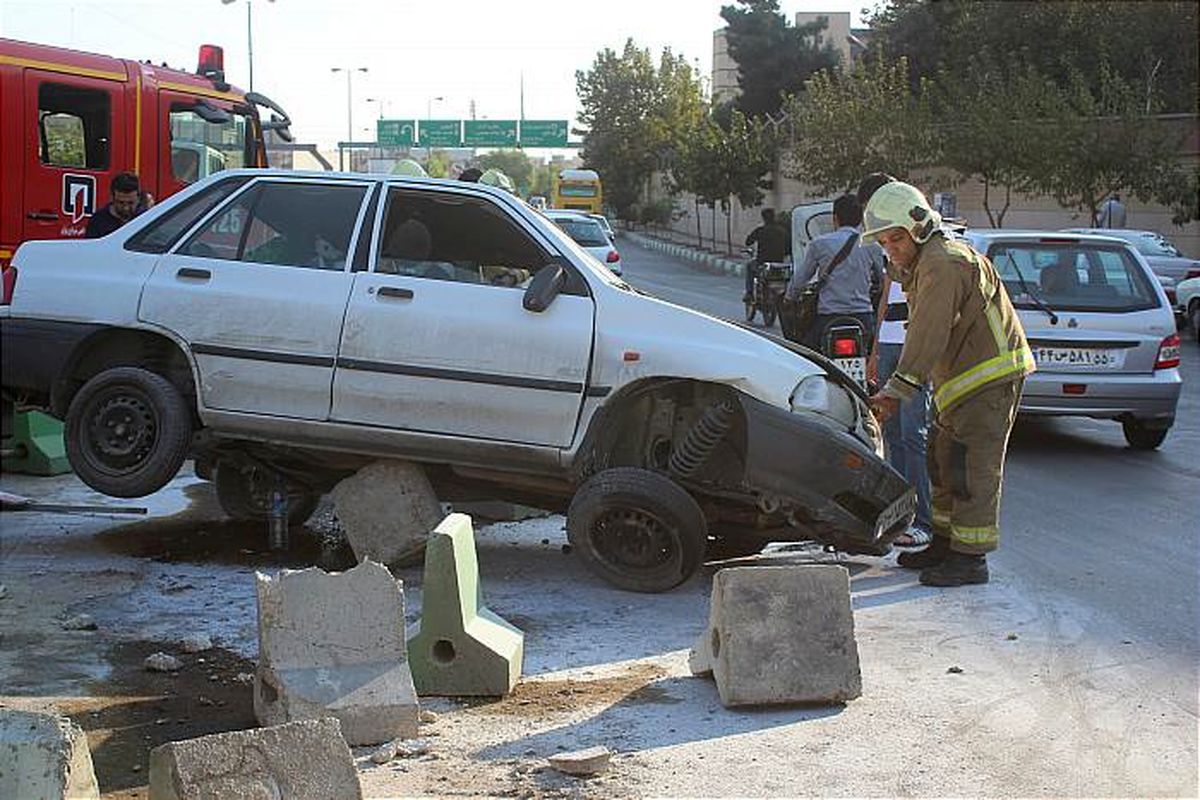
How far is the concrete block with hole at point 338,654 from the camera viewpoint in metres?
4.94

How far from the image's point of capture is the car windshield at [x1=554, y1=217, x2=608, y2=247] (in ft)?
84.8

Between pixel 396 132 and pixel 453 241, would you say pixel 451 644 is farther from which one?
pixel 396 132

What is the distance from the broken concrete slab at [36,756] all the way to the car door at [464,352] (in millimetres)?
3229

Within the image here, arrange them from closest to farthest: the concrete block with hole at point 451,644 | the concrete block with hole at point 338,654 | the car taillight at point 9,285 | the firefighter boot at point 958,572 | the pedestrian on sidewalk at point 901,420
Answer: the concrete block with hole at point 338,654 < the concrete block with hole at point 451,644 < the firefighter boot at point 958,572 < the car taillight at point 9,285 < the pedestrian on sidewalk at point 901,420

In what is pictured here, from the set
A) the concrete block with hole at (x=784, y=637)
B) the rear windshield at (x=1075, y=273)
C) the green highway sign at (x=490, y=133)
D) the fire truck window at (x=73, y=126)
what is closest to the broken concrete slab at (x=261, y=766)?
the concrete block with hole at (x=784, y=637)

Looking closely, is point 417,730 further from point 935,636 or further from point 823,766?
point 935,636

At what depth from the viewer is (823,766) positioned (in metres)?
4.80

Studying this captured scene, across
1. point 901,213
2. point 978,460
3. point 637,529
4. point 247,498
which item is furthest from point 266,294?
point 978,460

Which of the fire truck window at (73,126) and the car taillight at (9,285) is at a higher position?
the fire truck window at (73,126)

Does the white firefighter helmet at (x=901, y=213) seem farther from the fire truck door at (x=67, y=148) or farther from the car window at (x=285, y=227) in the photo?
the fire truck door at (x=67, y=148)

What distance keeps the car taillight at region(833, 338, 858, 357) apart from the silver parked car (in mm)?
2684

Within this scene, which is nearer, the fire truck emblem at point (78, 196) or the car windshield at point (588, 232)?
the fire truck emblem at point (78, 196)

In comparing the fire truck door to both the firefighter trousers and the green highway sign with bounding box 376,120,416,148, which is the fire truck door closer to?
the firefighter trousers

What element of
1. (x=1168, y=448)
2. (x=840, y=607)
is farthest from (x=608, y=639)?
(x=1168, y=448)
